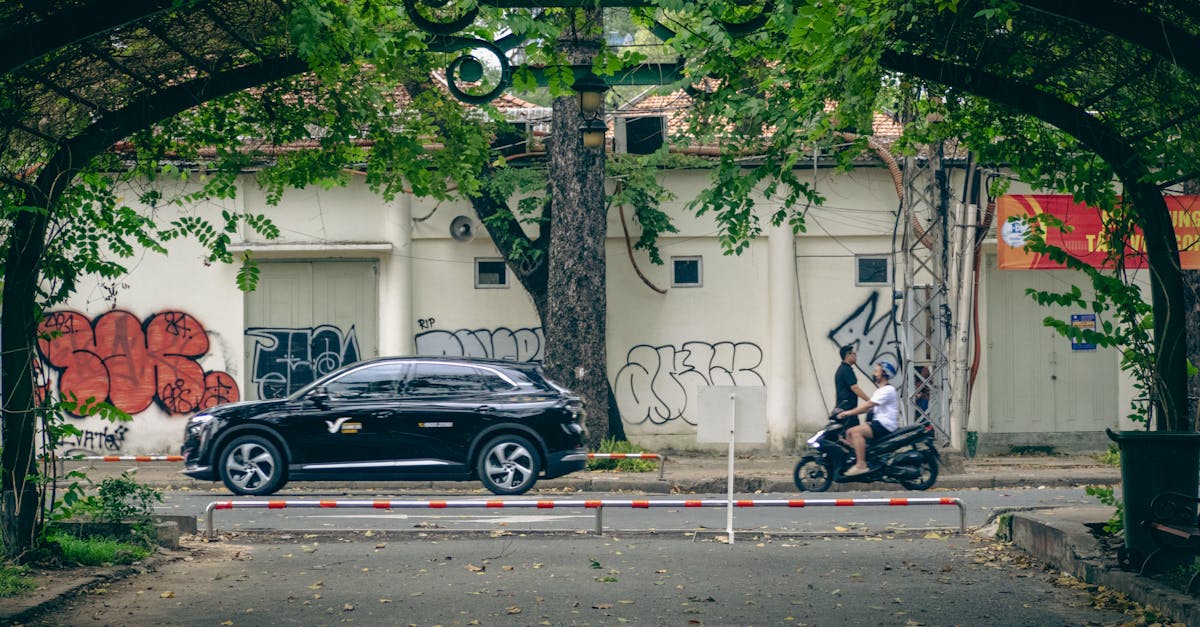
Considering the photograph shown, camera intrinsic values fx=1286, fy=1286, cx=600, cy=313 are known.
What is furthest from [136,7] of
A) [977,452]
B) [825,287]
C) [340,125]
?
[977,452]

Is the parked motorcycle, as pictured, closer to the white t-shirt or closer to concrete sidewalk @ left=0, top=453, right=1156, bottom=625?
the white t-shirt

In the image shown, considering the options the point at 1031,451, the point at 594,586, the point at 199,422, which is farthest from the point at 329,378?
the point at 1031,451

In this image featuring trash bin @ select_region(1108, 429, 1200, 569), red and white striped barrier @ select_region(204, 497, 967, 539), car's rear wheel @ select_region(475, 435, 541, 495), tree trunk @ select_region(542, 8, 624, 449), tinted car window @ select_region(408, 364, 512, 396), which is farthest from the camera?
tree trunk @ select_region(542, 8, 624, 449)

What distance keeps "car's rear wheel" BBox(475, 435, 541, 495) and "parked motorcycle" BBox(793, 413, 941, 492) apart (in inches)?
134

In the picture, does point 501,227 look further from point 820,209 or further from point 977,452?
point 977,452

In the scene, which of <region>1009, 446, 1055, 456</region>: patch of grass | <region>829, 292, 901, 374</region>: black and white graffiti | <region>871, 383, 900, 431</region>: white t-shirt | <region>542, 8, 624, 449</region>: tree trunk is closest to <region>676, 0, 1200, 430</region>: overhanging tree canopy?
<region>871, 383, 900, 431</region>: white t-shirt

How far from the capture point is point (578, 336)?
18.8 m

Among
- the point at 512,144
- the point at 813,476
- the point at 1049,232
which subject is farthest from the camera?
the point at 512,144

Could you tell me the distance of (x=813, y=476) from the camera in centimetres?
1639

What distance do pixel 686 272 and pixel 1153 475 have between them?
1267 centimetres

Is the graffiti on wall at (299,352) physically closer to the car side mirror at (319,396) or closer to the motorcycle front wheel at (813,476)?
the car side mirror at (319,396)

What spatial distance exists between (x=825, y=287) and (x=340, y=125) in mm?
12089

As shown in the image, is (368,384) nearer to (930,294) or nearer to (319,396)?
(319,396)

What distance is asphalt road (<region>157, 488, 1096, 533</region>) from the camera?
44.1ft
